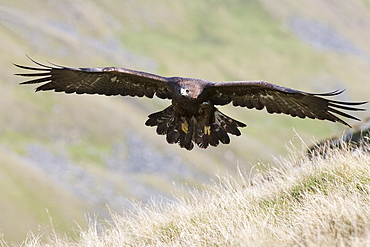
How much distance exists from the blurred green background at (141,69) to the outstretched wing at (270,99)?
A: 22.9m

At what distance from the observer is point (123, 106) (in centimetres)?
8125

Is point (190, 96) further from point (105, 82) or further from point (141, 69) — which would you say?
point (141, 69)

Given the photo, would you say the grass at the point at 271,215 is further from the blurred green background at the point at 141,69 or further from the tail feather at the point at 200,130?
the blurred green background at the point at 141,69

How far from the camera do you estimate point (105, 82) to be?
953 centimetres

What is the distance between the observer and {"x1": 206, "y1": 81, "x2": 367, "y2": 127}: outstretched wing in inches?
317

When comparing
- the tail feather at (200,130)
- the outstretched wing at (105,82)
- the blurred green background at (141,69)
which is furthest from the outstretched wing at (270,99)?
the blurred green background at (141,69)

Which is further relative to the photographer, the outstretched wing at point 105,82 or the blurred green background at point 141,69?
the blurred green background at point 141,69

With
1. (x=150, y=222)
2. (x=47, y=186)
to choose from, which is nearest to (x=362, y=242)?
(x=150, y=222)

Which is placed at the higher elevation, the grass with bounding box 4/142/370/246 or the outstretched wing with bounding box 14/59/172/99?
the outstretched wing with bounding box 14/59/172/99

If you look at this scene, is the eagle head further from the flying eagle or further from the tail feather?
the tail feather

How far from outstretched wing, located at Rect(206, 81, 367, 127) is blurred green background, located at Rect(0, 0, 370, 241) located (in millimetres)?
22886

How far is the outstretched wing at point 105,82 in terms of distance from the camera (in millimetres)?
9016

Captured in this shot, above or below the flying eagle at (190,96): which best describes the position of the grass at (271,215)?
below

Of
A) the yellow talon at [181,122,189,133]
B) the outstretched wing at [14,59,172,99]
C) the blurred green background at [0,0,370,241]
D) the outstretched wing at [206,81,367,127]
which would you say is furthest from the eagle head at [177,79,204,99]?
the blurred green background at [0,0,370,241]
